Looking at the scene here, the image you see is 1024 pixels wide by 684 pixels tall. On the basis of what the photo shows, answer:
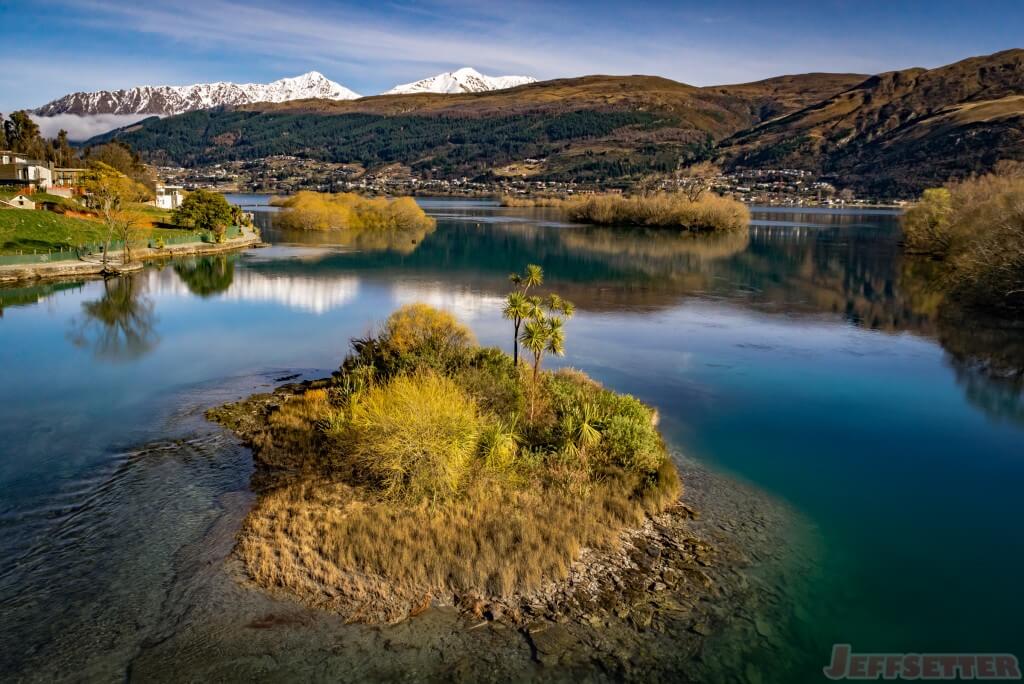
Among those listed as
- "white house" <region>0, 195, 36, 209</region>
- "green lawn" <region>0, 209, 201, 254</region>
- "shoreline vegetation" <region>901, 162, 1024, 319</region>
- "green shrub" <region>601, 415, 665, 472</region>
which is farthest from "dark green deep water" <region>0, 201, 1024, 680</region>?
"white house" <region>0, 195, 36, 209</region>

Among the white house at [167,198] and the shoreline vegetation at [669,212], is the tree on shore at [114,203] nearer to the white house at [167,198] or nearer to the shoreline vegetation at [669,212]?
the white house at [167,198]

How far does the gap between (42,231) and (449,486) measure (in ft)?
193

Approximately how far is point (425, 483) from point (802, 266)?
59.5 m

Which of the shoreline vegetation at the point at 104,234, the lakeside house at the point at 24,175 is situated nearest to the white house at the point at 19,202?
the shoreline vegetation at the point at 104,234

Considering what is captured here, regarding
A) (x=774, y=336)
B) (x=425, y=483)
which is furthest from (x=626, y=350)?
(x=425, y=483)

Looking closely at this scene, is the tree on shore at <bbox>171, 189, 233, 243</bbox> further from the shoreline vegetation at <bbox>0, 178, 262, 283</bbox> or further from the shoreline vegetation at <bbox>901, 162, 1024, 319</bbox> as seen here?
the shoreline vegetation at <bbox>901, 162, 1024, 319</bbox>

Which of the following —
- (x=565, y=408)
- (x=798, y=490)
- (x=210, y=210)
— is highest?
(x=210, y=210)

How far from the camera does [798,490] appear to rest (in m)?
17.3

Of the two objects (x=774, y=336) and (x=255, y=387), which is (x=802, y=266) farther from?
(x=255, y=387)

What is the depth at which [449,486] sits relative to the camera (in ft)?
49.5

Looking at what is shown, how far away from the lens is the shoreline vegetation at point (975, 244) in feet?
129

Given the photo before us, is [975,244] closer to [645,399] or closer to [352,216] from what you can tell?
[645,399]

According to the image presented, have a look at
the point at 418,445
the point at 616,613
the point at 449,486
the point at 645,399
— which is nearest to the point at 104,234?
the point at 645,399

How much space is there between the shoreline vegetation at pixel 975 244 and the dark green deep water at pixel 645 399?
293cm
